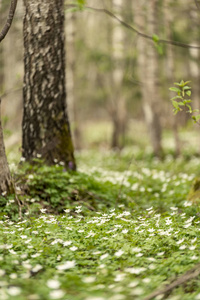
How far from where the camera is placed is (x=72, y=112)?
14.1 meters

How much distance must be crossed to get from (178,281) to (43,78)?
382 centimetres

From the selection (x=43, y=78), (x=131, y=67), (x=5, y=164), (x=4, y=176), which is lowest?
(x=4, y=176)

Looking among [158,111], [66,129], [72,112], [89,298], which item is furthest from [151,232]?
[72,112]

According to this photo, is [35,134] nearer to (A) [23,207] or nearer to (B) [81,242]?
(A) [23,207]

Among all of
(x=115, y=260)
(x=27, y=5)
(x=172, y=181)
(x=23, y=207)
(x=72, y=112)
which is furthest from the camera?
(x=72, y=112)

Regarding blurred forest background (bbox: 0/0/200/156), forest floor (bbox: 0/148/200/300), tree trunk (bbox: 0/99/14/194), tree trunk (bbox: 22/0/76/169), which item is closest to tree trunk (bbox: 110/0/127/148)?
blurred forest background (bbox: 0/0/200/156)

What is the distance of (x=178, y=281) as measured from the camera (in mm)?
2514

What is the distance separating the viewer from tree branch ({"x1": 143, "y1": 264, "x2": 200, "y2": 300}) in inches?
93.3

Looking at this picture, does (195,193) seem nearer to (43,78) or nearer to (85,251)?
(85,251)

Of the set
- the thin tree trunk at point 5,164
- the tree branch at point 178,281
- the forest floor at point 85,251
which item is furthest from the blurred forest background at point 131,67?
the tree branch at point 178,281

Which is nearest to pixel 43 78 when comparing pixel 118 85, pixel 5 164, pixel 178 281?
pixel 5 164

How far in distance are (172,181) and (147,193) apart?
3.72 feet

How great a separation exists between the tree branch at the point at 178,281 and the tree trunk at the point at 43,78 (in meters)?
3.24

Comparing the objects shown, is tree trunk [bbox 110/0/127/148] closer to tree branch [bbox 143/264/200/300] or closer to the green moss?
the green moss
